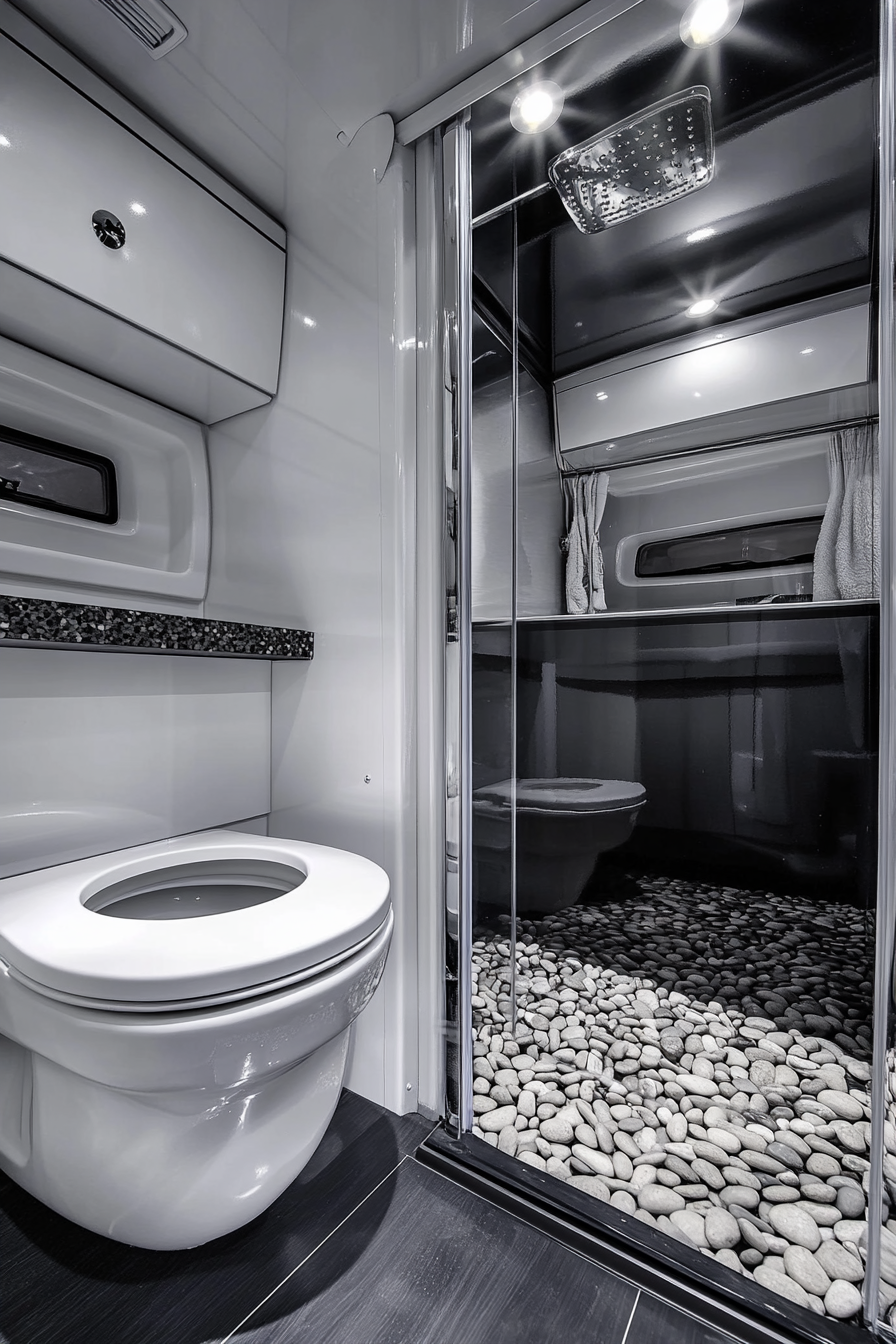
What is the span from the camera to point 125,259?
38.2 inches

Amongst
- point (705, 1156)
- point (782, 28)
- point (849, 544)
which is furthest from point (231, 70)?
point (705, 1156)

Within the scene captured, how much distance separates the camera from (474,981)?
3.34 feet

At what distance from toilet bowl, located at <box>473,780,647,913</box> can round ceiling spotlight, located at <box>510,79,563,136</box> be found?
1.09 meters

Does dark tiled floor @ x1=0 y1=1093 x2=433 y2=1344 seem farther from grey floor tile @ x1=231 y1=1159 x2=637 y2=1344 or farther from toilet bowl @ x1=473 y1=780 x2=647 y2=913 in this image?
toilet bowl @ x1=473 y1=780 x2=647 y2=913

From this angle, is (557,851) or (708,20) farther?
(557,851)

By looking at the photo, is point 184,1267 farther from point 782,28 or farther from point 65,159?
point 782,28

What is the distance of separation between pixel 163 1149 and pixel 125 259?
128 centimetres

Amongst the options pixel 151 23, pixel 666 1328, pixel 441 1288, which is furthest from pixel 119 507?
pixel 666 1328

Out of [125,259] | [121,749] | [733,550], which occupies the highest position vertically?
[125,259]

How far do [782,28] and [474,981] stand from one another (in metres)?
1.50

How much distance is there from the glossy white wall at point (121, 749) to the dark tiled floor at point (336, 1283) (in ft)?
1.68

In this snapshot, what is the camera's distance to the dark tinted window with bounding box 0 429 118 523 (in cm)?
104

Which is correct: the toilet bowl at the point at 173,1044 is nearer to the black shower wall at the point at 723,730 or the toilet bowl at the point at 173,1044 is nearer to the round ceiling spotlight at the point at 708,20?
the black shower wall at the point at 723,730

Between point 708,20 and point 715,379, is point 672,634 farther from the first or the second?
point 708,20
